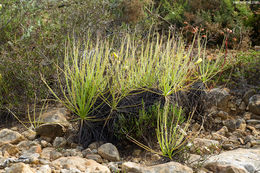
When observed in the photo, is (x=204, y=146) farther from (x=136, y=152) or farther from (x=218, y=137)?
(x=136, y=152)

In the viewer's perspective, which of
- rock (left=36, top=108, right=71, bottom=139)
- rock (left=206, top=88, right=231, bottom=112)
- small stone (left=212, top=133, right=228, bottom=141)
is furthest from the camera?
rock (left=206, top=88, right=231, bottom=112)

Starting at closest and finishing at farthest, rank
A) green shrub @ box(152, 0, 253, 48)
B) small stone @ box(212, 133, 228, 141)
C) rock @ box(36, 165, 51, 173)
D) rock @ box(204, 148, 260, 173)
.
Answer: rock @ box(36, 165, 51, 173), rock @ box(204, 148, 260, 173), small stone @ box(212, 133, 228, 141), green shrub @ box(152, 0, 253, 48)

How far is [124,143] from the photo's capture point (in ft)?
11.2

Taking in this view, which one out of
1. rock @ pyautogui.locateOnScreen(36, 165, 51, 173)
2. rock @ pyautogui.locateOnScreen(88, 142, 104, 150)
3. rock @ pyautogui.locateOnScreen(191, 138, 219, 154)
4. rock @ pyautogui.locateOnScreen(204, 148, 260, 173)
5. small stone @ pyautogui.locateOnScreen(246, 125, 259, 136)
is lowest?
rock @ pyautogui.locateOnScreen(88, 142, 104, 150)

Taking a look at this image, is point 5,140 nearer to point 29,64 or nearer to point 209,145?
point 29,64

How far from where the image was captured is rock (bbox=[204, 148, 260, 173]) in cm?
265

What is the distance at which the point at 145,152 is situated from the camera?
3.25 meters

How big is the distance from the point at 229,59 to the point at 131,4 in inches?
91.0

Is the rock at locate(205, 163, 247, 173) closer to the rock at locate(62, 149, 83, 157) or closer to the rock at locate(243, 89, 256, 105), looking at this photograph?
the rock at locate(62, 149, 83, 157)

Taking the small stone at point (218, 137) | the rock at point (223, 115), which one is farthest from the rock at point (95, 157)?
the rock at point (223, 115)

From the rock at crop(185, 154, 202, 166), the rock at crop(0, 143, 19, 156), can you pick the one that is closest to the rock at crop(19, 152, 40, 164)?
the rock at crop(0, 143, 19, 156)

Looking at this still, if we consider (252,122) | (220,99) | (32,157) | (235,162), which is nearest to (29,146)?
(32,157)

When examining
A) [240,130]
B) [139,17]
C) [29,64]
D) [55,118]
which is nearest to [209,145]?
[240,130]

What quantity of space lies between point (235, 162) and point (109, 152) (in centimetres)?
114
